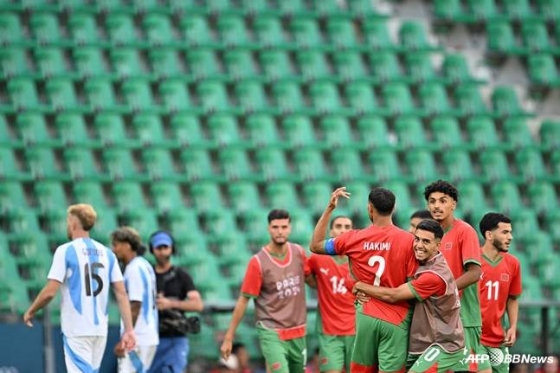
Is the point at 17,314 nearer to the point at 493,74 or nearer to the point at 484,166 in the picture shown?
the point at 484,166

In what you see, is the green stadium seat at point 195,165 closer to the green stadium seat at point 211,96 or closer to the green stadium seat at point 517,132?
the green stadium seat at point 211,96

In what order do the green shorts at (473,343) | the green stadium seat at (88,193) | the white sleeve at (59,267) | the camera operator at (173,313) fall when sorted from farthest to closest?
the green stadium seat at (88,193) < the camera operator at (173,313) < the white sleeve at (59,267) < the green shorts at (473,343)

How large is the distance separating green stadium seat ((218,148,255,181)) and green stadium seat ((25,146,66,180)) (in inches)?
104

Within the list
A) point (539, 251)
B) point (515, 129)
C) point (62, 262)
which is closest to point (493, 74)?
point (515, 129)

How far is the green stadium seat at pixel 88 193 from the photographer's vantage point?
1891 centimetres

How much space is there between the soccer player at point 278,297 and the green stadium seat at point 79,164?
694 centimetres

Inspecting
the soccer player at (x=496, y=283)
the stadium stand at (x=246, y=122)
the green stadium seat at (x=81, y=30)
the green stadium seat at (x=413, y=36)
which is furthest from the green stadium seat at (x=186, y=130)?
the soccer player at (x=496, y=283)

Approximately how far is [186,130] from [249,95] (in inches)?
56.6

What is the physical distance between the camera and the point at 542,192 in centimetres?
2158

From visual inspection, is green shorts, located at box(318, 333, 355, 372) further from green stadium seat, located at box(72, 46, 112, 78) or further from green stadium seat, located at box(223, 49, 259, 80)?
green stadium seat, located at box(223, 49, 259, 80)

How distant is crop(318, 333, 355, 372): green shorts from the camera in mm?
13062

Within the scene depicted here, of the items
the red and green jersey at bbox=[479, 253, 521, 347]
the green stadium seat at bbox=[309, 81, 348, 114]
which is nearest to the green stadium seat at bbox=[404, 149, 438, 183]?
the green stadium seat at bbox=[309, 81, 348, 114]

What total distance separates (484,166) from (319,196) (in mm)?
3483

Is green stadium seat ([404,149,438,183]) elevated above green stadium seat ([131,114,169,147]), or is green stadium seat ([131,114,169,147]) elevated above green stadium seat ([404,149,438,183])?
green stadium seat ([131,114,169,147])
